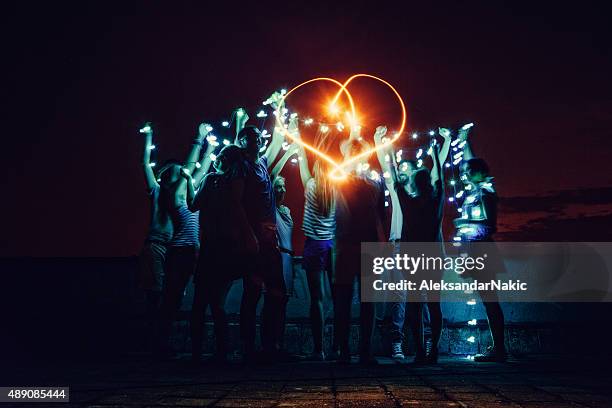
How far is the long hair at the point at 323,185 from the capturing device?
5215 millimetres

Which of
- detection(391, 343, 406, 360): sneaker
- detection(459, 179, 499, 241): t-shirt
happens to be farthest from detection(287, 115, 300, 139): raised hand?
detection(391, 343, 406, 360): sneaker

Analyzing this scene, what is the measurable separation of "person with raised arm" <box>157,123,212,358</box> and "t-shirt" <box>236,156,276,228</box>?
32.6 inches

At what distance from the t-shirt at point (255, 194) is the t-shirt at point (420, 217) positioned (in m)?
1.31

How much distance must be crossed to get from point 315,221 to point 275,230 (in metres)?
0.62

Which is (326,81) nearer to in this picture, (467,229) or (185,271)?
(467,229)

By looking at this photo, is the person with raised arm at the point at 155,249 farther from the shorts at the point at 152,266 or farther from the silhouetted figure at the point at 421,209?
the silhouetted figure at the point at 421,209

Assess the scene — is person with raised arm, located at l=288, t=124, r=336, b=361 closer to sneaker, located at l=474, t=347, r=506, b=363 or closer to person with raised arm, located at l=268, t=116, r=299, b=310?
person with raised arm, located at l=268, t=116, r=299, b=310

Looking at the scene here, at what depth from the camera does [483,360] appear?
4.80 metres

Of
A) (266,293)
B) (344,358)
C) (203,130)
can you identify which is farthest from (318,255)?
(203,130)

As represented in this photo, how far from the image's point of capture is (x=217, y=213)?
15.4ft

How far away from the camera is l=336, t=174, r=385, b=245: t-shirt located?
15.9ft

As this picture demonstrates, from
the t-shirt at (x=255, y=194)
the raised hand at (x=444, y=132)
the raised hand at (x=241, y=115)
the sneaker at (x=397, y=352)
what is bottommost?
the sneaker at (x=397, y=352)

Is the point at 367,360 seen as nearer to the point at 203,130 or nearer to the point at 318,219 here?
the point at 318,219

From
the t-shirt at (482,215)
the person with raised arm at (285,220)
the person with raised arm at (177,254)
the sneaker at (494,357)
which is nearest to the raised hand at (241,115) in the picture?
the person with raised arm at (285,220)
